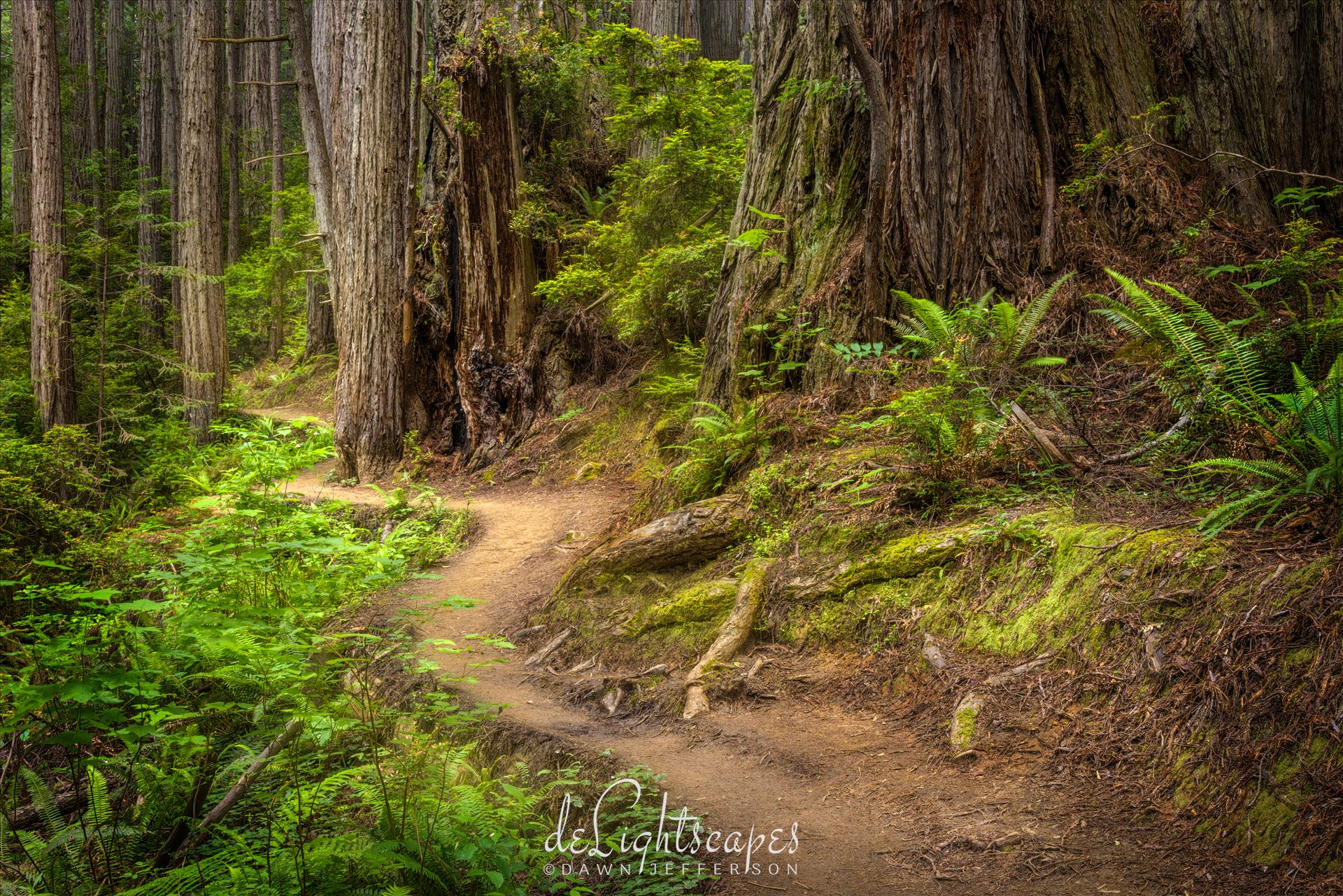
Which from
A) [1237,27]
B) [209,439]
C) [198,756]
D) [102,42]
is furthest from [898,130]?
[102,42]

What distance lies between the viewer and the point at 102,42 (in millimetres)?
30938

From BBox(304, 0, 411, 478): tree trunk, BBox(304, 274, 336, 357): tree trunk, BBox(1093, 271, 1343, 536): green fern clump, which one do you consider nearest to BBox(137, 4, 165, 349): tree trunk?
BBox(304, 274, 336, 357): tree trunk

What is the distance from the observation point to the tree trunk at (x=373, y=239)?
37.3ft

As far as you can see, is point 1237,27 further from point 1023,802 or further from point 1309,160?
point 1023,802

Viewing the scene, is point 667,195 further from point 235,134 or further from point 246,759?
point 235,134

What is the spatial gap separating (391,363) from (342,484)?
1.86 metres

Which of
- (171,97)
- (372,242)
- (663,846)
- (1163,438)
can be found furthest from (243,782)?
(171,97)

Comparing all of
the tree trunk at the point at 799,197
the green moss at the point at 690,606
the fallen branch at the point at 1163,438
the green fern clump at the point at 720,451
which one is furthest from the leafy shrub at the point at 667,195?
the fallen branch at the point at 1163,438

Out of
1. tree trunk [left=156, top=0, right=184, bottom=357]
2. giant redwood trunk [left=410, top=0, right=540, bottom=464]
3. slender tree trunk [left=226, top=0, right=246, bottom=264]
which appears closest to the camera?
giant redwood trunk [left=410, top=0, right=540, bottom=464]

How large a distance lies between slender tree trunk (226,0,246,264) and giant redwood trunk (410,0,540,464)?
16.5 meters

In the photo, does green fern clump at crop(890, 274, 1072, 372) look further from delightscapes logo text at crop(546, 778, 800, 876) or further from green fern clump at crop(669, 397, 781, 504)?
delightscapes logo text at crop(546, 778, 800, 876)

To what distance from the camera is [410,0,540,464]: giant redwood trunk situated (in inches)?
492

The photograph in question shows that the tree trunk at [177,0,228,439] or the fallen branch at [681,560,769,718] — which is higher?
the tree trunk at [177,0,228,439]

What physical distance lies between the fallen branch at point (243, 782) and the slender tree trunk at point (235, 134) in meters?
26.7
